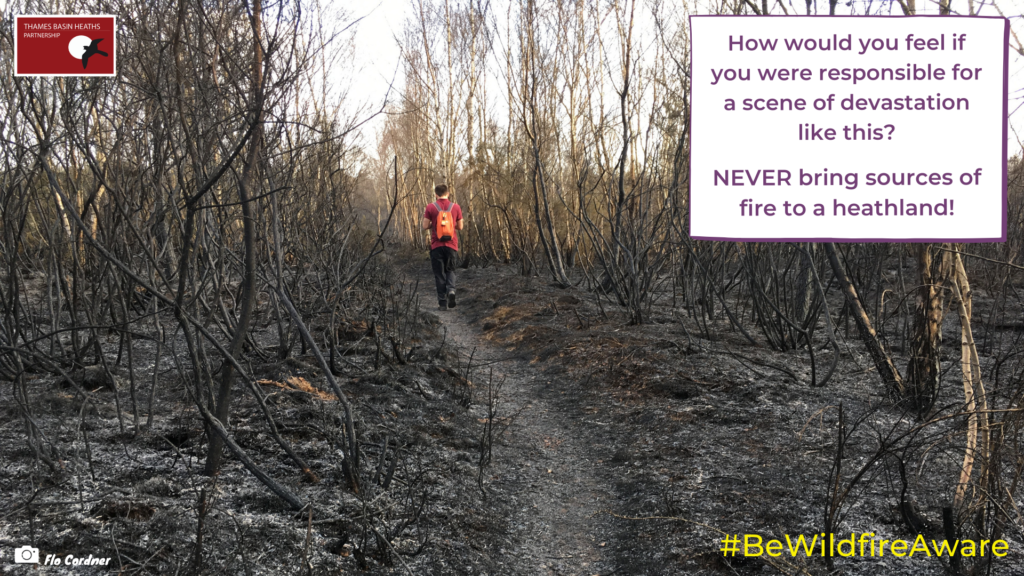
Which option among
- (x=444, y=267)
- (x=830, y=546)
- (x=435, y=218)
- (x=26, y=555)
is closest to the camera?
(x=26, y=555)

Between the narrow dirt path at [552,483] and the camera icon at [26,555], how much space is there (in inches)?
66.1

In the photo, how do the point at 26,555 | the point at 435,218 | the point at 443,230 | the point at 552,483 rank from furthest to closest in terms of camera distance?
the point at 435,218 → the point at 443,230 → the point at 552,483 → the point at 26,555

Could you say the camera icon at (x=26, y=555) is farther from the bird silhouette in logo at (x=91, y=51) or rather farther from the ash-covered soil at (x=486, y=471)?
the bird silhouette in logo at (x=91, y=51)

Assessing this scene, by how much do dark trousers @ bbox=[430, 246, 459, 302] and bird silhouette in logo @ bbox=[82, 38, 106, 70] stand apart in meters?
5.72

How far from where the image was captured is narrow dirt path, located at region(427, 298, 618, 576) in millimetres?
2921

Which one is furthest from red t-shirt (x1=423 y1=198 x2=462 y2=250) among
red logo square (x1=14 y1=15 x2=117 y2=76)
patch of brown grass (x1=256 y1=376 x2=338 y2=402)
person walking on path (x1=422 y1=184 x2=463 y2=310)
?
red logo square (x1=14 y1=15 x2=117 y2=76)

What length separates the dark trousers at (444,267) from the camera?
29.4 feet

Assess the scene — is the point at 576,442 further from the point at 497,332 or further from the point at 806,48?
the point at 497,332

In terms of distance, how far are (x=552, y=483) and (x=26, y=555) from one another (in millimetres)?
2367

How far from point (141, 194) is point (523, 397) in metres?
3.08

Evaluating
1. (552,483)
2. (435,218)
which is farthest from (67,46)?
(435,218)

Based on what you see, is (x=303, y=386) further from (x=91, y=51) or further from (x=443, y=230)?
(x=443, y=230)

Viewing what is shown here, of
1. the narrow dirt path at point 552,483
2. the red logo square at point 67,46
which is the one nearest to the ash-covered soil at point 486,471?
the narrow dirt path at point 552,483

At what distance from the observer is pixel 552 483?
3.72 m
